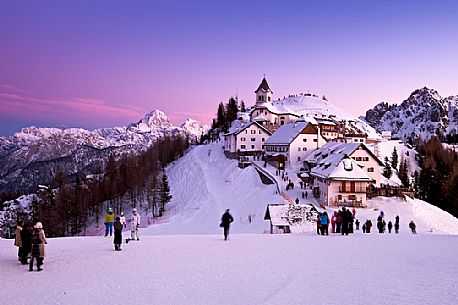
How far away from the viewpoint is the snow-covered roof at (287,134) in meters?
68.9

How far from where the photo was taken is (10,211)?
73.5 m

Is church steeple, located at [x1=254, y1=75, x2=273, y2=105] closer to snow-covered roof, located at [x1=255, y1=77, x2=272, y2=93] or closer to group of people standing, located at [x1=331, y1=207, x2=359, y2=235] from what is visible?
snow-covered roof, located at [x1=255, y1=77, x2=272, y2=93]

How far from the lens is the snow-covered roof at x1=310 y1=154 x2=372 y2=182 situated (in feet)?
141

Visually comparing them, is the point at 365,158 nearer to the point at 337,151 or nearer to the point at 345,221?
the point at 337,151

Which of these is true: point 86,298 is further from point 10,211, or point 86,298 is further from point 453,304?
point 10,211

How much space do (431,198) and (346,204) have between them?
→ 3812 cm

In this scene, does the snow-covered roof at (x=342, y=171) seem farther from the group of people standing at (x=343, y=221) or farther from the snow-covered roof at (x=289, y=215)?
the group of people standing at (x=343, y=221)

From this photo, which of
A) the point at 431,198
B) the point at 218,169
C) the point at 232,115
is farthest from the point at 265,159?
the point at 232,115

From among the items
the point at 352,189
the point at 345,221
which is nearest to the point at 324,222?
the point at 345,221

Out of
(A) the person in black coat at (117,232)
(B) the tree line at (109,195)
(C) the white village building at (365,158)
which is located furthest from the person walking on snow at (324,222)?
(B) the tree line at (109,195)

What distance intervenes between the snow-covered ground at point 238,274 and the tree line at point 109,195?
161 ft

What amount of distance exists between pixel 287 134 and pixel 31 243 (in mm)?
61824

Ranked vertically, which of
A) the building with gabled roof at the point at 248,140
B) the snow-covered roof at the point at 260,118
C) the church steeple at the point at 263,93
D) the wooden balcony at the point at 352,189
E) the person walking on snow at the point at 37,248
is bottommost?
the person walking on snow at the point at 37,248

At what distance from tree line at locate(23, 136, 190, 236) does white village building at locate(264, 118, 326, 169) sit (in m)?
21.7
